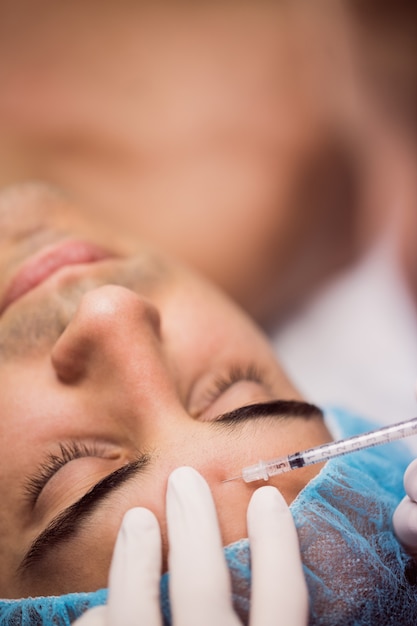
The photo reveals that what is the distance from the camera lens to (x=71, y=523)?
30.5 inches

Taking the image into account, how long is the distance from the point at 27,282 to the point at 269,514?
2.09 ft

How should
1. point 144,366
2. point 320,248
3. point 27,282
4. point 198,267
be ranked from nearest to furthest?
point 144,366
point 27,282
point 198,267
point 320,248

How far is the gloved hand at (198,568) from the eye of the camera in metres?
0.67

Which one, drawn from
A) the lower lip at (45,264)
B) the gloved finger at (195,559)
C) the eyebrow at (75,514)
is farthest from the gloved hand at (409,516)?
the lower lip at (45,264)

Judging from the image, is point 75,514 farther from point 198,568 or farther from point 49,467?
point 198,568

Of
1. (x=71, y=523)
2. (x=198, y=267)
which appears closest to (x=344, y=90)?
(x=198, y=267)

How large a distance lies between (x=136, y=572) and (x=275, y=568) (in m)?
0.17

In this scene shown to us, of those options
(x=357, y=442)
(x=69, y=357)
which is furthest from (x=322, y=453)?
(x=69, y=357)

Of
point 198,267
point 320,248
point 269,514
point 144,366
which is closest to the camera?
point 269,514

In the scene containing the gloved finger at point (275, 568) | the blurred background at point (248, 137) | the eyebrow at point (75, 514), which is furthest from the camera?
the blurred background at point (248, 137)

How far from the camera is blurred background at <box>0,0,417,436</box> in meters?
1.65

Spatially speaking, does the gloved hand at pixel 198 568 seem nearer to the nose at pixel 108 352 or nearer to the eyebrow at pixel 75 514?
the eyebrow at pixel 75 514

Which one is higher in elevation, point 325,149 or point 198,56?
point 198,56

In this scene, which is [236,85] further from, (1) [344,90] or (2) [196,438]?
(2) [196,438]
